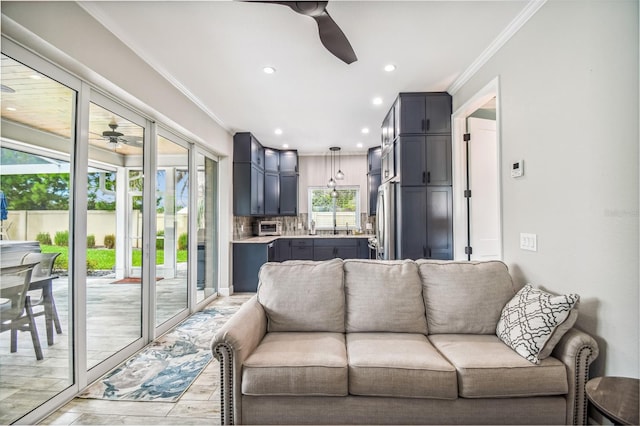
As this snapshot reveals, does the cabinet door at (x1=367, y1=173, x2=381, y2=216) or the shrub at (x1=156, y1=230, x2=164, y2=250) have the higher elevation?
the cabinet door at (x1=367, y1=173, x2=381, y2=216)

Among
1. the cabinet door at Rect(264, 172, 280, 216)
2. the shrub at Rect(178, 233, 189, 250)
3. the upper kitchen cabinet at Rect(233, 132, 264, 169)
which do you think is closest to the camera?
the shrub at Rect(178, 233, 189, 250)

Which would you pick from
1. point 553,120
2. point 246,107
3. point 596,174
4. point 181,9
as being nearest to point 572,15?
point 553,120

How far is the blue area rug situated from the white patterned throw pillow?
2.29 metres

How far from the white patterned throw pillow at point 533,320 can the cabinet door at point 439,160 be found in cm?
174

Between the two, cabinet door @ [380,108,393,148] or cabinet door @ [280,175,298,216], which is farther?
cabinet door @ [280,175,298,216]

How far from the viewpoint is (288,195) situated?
6.39 metres

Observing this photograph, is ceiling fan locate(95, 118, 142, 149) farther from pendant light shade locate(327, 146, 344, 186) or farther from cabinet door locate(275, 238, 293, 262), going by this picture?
pendant light shade locate(327, 146, 344, 186)

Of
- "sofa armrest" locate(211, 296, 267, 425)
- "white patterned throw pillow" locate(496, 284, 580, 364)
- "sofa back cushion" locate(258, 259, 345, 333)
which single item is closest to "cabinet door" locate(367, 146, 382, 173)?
"sofa back cushion" locate(258, 259, 345, 333)

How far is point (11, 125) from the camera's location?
175 cm

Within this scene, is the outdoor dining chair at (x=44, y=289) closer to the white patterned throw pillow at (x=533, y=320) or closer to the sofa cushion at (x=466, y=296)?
the sofa cushion at (x=466, y=296)

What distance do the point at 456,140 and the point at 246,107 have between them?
266 centimetres

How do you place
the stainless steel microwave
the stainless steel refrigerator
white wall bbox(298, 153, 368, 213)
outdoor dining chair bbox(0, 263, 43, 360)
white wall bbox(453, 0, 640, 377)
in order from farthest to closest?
white wall bbox(298, 153, 368, 213) → the stainless steel microwave → the stainless steel refrigerator → outdoor dining chair bbox(0, 263, 43, 360) → white wall bbox(453, 0, 640, 377)

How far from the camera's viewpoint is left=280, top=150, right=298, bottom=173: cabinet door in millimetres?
6391

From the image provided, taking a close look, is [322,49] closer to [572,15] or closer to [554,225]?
[572,15]
